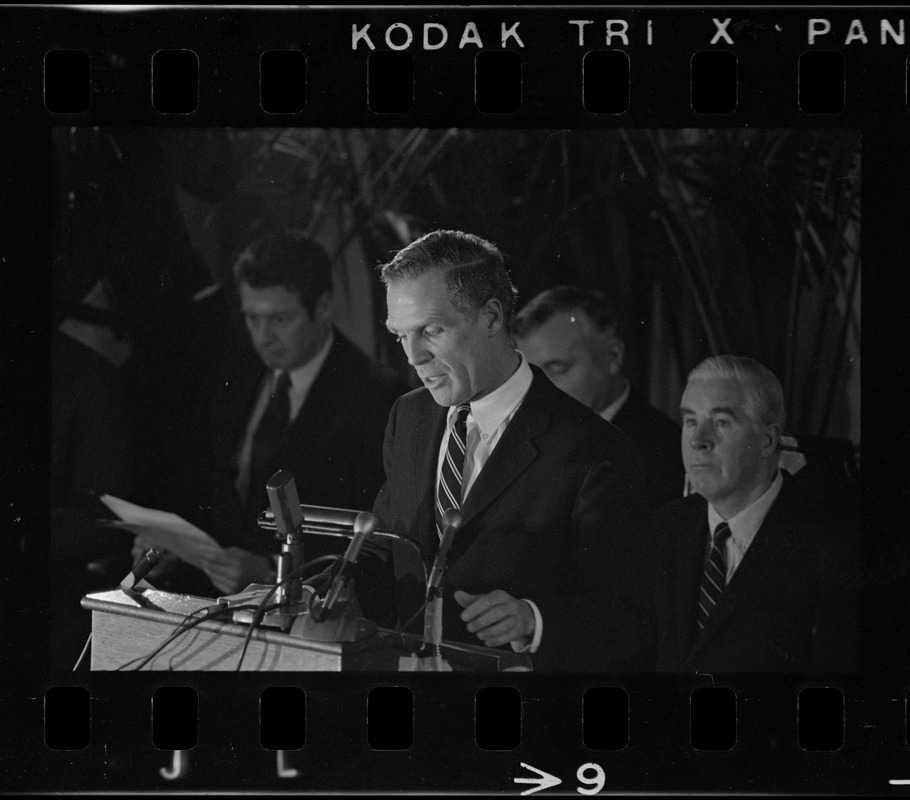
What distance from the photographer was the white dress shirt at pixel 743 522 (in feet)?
9.40

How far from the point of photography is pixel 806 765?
9.52 feet

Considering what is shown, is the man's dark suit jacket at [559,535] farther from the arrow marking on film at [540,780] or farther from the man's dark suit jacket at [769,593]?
the arrow marking on film at [540,780]

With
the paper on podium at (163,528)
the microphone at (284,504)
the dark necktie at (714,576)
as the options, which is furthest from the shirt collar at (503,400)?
the paper on podium at (163,528)

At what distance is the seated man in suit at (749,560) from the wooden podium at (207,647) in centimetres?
46

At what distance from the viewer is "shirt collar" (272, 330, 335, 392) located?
9.41 ft

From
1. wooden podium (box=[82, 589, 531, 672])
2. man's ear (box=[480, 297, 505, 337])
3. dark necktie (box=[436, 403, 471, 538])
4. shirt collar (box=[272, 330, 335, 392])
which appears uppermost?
man's ear (box=[480, 297, 505, 337])

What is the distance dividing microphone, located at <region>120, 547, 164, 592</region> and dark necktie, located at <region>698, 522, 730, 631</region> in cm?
142

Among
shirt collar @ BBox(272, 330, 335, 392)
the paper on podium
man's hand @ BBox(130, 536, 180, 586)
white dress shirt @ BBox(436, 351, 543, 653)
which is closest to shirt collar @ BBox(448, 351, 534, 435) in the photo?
white dress shirt @ BBox(436, 351, 543, 653)

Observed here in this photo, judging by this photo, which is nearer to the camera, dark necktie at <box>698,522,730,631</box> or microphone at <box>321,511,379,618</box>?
microphone at <box>321,511,379,618</box>

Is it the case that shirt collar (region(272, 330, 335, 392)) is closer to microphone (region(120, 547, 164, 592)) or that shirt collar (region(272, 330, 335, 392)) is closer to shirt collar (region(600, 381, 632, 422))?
microphone (region(120, 547, 164, 592))

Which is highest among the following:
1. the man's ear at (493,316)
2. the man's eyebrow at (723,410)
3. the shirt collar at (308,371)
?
the man's ear at (493,316)

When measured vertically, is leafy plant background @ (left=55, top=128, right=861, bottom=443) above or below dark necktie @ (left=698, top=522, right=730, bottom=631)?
above

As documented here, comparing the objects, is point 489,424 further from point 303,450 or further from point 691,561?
point 691,561

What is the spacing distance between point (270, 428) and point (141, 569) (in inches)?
19.5
